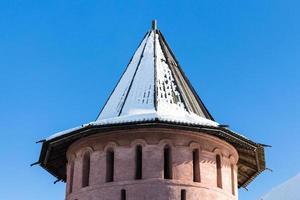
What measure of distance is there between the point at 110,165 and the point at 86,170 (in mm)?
969

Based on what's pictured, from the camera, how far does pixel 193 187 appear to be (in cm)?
1798

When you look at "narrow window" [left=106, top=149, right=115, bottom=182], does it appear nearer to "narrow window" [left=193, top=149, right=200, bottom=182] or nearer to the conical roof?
the conical roof

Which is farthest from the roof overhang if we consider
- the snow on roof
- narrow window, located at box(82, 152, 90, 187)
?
narrow window, located at box(82, 152, 90, 187)

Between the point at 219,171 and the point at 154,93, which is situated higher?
the point at 154,93

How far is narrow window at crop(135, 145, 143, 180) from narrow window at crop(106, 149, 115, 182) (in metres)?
0.77

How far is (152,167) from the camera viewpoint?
17.9m

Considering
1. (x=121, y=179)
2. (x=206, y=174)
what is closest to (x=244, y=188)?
(x=206, y=174)

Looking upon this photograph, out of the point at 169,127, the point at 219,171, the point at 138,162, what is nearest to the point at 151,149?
the point at 138,162

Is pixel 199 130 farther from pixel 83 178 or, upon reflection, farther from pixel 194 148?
pixel 83 178

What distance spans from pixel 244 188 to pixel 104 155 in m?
6.98

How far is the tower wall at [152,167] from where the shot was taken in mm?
17719

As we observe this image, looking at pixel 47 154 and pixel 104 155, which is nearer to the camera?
pixel 104 155

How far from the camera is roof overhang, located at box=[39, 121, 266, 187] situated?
1823 cm

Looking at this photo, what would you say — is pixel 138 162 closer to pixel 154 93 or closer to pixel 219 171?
pixel 154 93
